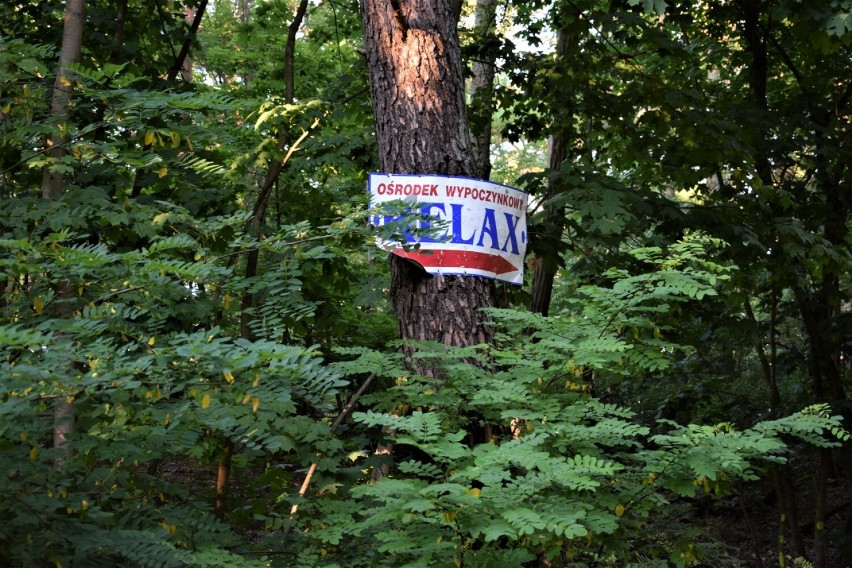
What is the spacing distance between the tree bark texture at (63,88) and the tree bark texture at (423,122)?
1.44m

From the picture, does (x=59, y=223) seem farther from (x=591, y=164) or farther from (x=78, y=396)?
(x=591, y=164)

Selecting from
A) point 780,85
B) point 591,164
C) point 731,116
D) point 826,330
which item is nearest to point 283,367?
point 591,164

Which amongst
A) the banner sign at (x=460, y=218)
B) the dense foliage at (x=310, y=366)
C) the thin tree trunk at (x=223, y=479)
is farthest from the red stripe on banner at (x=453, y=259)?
the thin tree trunk at (x=223, y=479)

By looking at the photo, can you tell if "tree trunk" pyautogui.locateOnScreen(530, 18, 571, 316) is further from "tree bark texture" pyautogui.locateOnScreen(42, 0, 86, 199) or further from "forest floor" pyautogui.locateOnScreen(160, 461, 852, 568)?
"forest floor" pyautogui.locateOnScreen(160, 461, 852, 568)

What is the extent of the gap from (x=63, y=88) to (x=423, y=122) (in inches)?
64.1

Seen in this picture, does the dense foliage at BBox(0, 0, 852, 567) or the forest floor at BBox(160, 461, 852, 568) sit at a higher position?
the dense foliage at BBox(0, 0, 852, 567)

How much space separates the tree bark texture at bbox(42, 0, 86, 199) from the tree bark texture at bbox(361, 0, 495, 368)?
1442mm

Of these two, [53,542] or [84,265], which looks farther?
[84,265]

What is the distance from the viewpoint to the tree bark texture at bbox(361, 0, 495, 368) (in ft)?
13.5

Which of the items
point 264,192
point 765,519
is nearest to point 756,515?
point 765,519

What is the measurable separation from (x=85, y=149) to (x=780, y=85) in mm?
8558

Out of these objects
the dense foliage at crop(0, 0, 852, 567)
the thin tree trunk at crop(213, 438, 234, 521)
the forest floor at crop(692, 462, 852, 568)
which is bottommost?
the forest floor at crop(692, 462, 852, 568)

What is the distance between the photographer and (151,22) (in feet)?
24.1

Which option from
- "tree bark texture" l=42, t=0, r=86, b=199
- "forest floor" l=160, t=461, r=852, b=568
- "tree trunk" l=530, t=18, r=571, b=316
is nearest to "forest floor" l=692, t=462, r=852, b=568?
"forest floor" l=160, t=461, r=852, b=568
